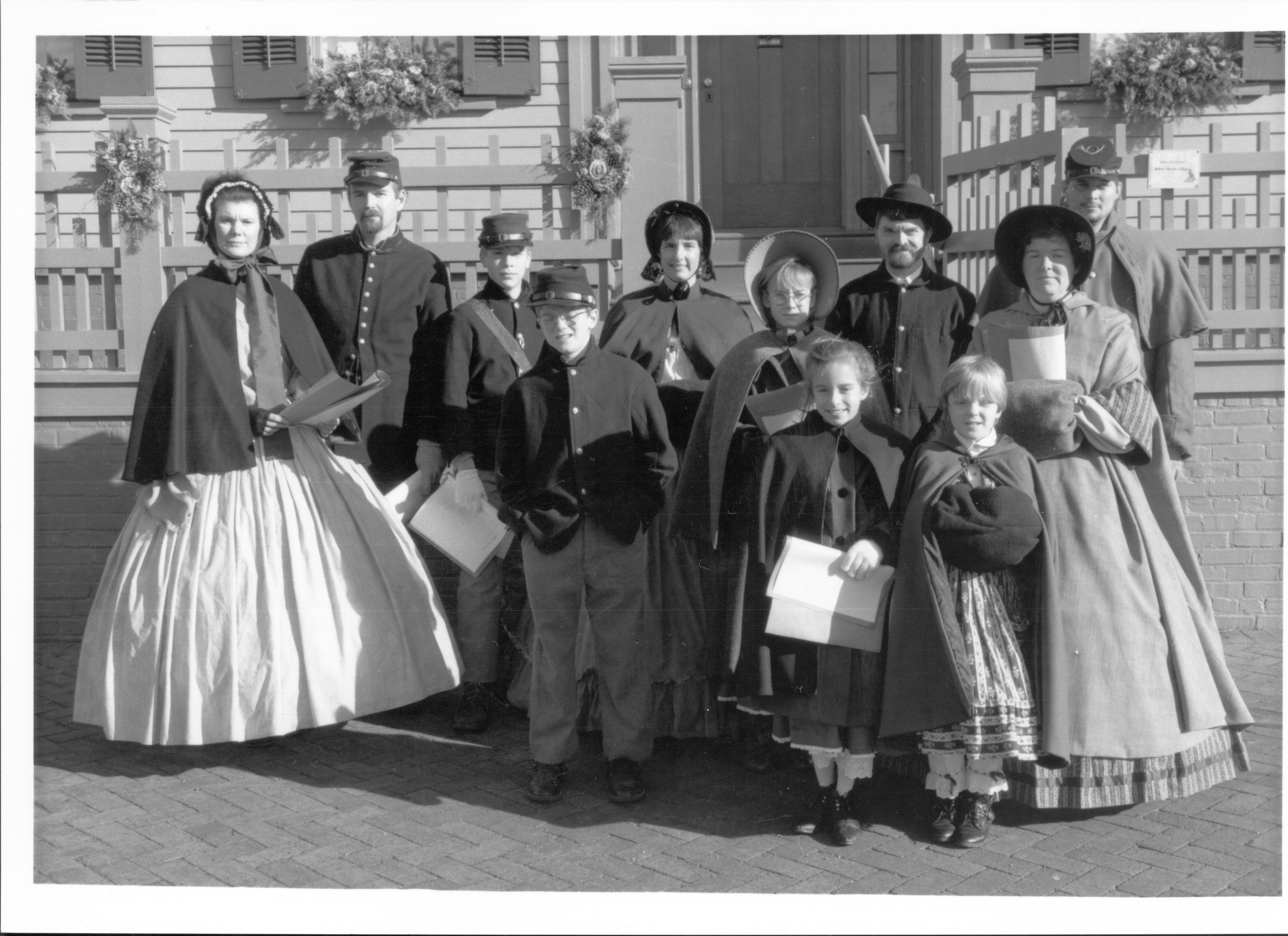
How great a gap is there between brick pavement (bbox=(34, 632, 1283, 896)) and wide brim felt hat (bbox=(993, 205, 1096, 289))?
5.71ft

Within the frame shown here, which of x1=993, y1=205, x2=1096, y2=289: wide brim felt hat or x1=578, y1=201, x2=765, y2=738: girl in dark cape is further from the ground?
x1=993, y1=205, x2=1096, y2=289: wide brim felt hat

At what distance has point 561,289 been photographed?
13.0 ft

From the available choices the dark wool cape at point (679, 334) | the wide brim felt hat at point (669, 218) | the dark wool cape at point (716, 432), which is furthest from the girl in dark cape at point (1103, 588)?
the wide brim felt hat at point (669, 218)

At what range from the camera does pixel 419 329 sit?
4891 mm

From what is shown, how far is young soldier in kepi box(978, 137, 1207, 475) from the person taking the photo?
4.45 m

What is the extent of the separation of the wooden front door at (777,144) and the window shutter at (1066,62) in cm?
143

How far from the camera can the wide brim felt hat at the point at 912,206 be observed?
169 inches

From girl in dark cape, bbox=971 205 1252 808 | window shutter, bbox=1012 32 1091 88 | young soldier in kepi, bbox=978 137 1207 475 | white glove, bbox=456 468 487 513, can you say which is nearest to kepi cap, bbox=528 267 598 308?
white glove, bbox=456 468 487 513

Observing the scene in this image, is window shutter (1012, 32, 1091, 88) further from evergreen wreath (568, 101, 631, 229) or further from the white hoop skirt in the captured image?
the white hoop skirt

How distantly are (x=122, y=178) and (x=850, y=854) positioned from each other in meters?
4.18

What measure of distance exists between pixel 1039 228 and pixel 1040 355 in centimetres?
44

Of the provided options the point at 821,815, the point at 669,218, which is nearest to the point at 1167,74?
the point at 669,218

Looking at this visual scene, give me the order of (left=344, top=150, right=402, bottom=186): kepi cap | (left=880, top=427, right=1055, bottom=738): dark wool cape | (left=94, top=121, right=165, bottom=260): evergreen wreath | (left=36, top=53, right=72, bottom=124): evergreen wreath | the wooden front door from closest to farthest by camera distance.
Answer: (left=880, top=427, right=1055, bottom=738): dark wool cape < (left=36, top=53, right=72, bottom=124): evergreen wreath < (left=344, top=150, right=402, bottom=186): kepi cap < (left=94, top=121, right=165, bottom=260): evergreen wreath < the wooden front door

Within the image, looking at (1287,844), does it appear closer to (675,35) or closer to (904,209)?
(904,209)
